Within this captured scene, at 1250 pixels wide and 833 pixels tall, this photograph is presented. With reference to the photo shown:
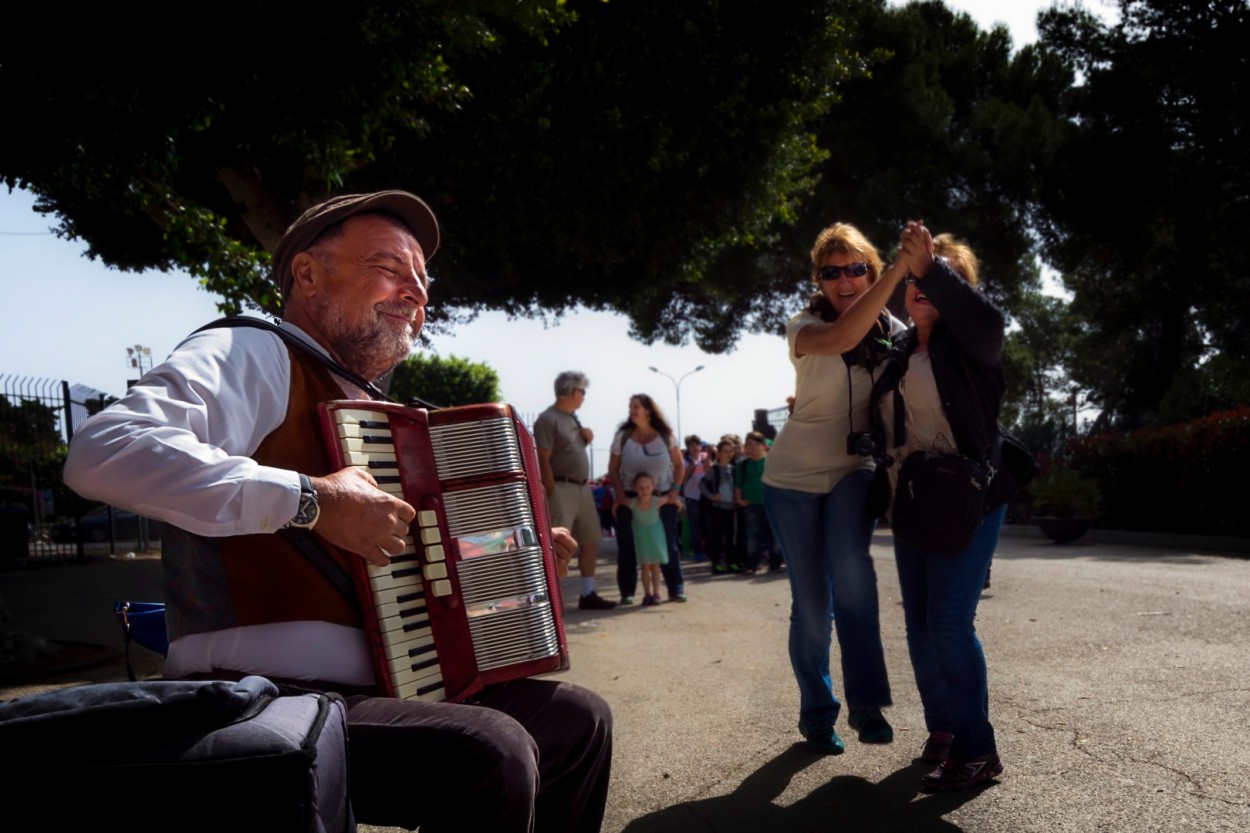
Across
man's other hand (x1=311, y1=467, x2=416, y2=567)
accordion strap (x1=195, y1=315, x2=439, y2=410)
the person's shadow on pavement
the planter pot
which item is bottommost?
the person's shadow on pavement

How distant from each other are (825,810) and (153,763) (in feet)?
8.29

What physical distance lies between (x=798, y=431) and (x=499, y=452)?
221 cm

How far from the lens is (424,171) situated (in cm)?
1324

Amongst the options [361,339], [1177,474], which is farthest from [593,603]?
[1177,474]

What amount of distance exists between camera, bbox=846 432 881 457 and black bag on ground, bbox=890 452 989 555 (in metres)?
0.31

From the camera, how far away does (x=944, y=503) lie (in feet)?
12.1

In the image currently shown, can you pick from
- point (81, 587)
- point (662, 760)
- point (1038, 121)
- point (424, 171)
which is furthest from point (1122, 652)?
point (1038, 121)

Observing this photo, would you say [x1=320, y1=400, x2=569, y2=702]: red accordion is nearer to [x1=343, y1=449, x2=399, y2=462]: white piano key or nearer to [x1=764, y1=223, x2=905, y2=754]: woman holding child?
[x1=343, y1=449, x2=399, y2=462]: white piano key

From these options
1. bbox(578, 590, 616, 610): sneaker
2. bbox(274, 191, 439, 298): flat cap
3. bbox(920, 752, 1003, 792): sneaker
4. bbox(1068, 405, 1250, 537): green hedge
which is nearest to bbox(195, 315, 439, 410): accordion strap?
bbox(274, 191, 439, 298): flat cap

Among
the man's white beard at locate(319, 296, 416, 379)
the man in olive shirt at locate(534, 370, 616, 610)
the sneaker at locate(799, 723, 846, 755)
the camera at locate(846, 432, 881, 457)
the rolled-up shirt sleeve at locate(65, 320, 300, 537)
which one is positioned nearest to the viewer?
the rolled-up shirt sleeve at locate(65, 320, 300, 537)

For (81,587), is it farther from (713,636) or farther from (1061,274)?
(1061,274)

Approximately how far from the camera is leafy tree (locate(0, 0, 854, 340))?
22.1ft

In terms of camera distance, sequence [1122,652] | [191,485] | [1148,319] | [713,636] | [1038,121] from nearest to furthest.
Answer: [191,485] < [1122,652] < [713,636] < [1038,121] < [1148,319]

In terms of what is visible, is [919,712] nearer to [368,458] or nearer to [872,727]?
[872,727]
